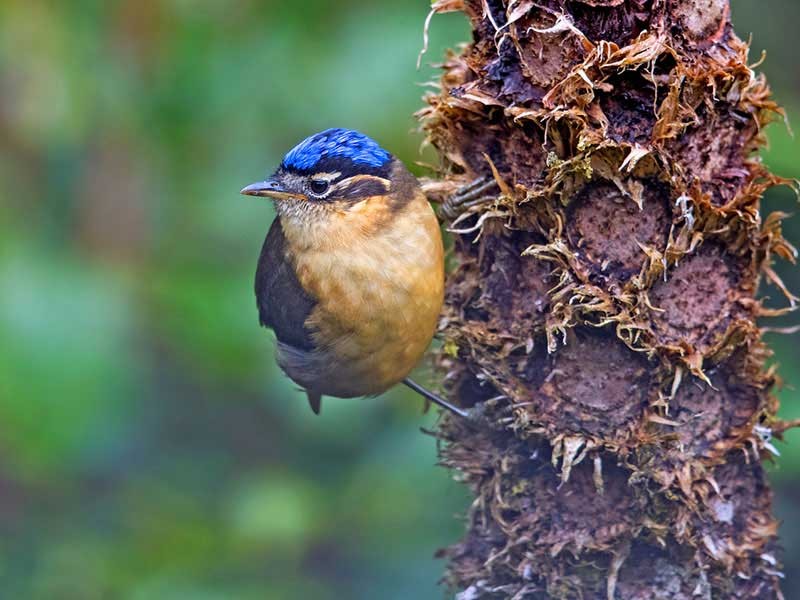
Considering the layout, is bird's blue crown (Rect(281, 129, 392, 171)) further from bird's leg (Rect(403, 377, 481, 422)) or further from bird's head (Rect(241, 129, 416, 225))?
bird's leg (Rect(403, 377, 481, 422))

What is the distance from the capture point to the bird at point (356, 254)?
426cm

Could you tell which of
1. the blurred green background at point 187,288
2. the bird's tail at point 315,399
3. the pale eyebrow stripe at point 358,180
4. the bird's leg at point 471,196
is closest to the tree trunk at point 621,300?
the bird's leg at point 471,196

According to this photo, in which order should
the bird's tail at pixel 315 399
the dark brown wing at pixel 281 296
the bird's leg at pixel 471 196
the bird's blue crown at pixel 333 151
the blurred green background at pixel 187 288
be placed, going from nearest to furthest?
the bird's leg at pixel 471 196, the bird's blue crown at pixel 333 151, the dark brown wing at pixel 281 296, the blurred green background at pixel 187 288, the bird's tail at pixel 315 399

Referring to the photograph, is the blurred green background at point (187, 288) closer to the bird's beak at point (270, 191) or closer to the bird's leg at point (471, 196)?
the bird's beak at point (270, 191)

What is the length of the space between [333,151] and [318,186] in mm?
160

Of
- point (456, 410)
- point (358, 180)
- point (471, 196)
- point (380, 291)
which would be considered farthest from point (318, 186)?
point (456, 410)

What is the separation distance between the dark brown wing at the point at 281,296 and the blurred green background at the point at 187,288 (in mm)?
518

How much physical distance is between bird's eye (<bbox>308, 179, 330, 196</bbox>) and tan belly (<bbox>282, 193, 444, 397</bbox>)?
0.51ft

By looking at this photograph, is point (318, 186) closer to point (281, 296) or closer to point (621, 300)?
point (281, 296)

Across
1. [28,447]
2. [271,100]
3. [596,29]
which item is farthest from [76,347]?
[596,29]

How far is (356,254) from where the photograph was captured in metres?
4.33

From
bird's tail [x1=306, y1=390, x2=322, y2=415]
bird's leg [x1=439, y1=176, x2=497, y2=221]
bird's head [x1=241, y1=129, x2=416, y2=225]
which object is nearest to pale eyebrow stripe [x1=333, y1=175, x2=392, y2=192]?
bird's head [x1=241, y1=129, x2=416, y2=225]

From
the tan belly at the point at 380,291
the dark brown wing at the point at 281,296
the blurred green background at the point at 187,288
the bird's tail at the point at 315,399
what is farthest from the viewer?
the bird's tail at the point at 315,399

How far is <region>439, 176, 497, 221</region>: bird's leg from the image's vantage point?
11.8ft
